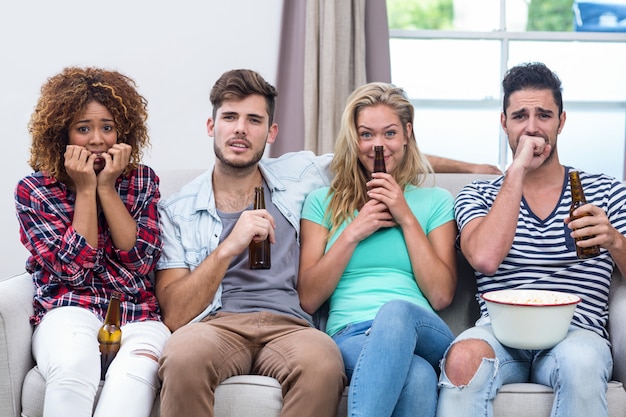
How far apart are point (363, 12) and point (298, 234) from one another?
1.55 meters

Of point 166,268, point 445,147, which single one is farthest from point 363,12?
point 166,268

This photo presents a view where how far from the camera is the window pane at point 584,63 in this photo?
3.83 meters

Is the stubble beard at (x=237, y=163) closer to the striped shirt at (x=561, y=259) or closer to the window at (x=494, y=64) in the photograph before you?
the striped shirt at (x=561, y=259)

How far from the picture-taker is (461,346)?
1.91 meters

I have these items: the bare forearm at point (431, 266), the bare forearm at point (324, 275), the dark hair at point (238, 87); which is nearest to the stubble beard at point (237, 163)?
the dark hair at point (238, 87)

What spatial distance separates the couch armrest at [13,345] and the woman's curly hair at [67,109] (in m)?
0.36

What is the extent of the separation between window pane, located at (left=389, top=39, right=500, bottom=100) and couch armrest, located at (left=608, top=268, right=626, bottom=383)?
1.80 meters

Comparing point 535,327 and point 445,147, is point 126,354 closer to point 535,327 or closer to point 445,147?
point 535,327

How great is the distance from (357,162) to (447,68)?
1660 mm

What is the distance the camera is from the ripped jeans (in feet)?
5.91

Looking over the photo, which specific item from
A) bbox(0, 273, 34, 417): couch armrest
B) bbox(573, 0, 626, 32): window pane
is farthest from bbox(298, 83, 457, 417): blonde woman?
bbox(573, 0, 626, 32): window pane

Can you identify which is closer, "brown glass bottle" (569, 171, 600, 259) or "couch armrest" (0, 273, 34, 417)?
"couch armrest" (0, 273, 34, 417)

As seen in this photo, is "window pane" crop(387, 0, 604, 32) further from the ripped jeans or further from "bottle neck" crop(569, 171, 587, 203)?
the ripped jeans

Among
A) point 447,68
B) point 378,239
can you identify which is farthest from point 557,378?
point 447,68
